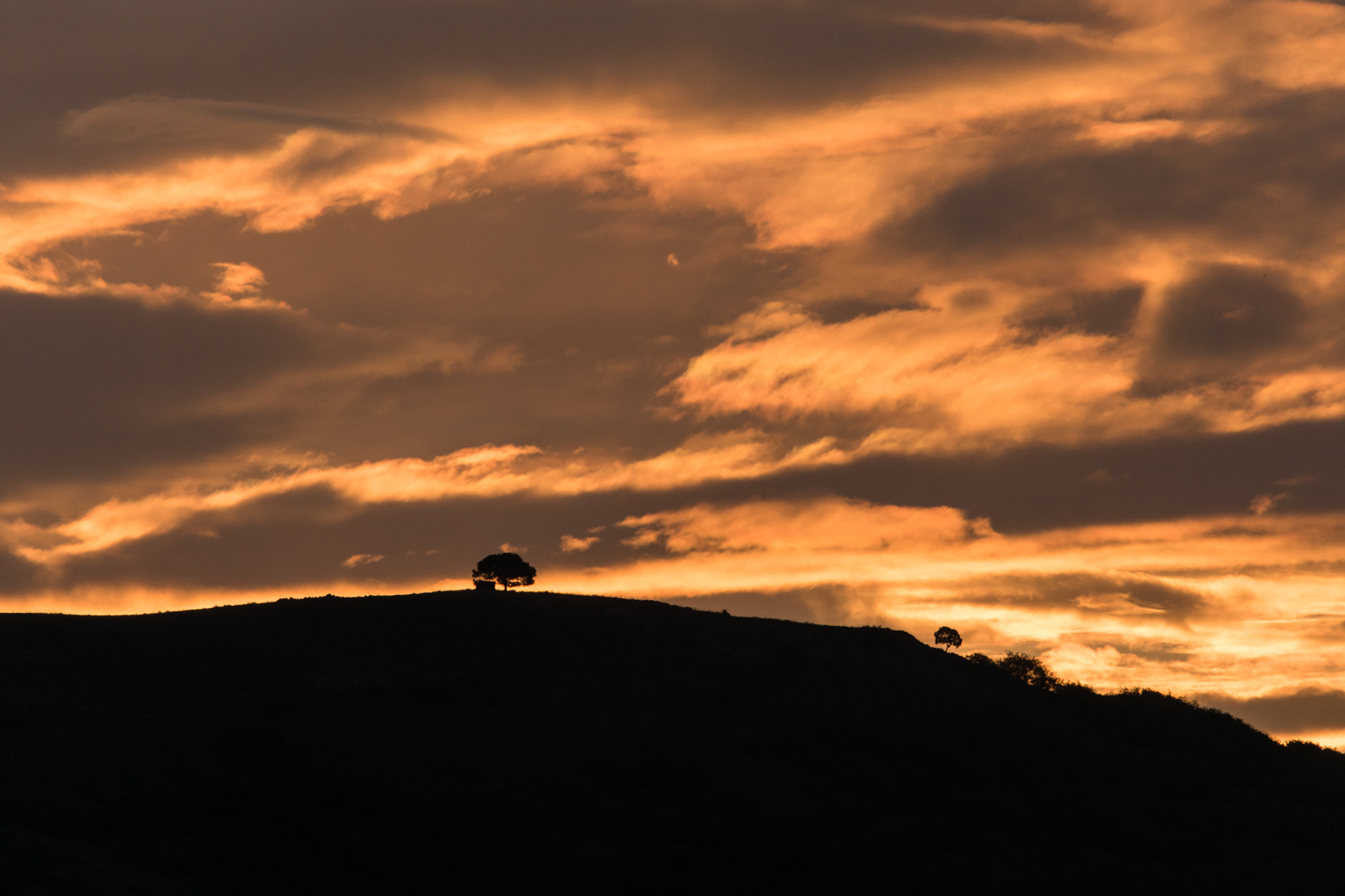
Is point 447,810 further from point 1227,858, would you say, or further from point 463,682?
point 1227,858

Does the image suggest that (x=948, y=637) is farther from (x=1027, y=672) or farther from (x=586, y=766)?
(x=586, y=766)

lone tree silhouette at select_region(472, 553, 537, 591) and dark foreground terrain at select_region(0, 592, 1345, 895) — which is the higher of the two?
lone tree silhouette at select_region(472, 553, 537, 591)

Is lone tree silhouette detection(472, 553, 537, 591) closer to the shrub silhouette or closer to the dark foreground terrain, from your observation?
the dark foreground terrain

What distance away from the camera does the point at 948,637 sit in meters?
98.4

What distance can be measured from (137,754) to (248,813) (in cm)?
710

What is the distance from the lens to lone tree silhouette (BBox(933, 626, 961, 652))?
3863 inches

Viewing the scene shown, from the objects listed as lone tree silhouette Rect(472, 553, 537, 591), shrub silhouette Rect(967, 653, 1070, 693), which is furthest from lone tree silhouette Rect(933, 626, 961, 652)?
lone tree silhouette Rect(472, 553, 537, 591)

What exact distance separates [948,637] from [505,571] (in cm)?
3689

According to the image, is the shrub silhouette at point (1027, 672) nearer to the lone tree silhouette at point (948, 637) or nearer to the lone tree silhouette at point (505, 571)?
the lone tree silhouette at point (948, 637)

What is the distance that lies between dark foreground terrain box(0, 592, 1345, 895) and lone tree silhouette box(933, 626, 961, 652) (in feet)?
39.7

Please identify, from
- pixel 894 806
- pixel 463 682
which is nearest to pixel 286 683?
pixel 463 682

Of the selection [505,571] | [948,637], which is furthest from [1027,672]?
[505,571]

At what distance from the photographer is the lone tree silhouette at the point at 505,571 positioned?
91.9 meters

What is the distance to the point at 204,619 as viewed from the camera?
73.9 meters
